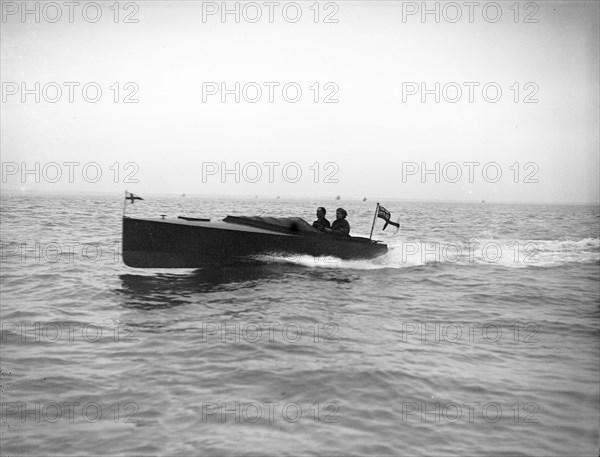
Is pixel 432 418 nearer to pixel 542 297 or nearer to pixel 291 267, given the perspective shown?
pixel 542 297

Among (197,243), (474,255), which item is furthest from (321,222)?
(474,255)

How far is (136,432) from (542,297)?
1023cm

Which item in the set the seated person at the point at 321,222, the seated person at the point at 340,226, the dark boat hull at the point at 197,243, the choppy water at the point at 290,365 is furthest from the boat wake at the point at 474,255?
the choppy water at the point at 290,365

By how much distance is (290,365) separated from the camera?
627 cm

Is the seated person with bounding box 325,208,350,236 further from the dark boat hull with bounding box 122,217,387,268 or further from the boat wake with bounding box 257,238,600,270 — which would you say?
the dark boat hull with bounding box 122,217,387,268

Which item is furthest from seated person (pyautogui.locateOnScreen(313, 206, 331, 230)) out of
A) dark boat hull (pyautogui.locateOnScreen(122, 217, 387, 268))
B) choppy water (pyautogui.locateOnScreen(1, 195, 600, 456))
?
choppy water (pyautogui.locateOnScreen(1, 195, 600, 456))

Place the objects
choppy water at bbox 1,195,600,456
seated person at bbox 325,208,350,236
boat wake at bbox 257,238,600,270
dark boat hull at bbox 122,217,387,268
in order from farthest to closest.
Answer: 1. boat wake at bbox 257,238,600,270
2. seated person at bbox 325,208,350,236
3. dark boat hull at bbox 122,217,387,268
4. choppy water at bbox 1,195,600,456

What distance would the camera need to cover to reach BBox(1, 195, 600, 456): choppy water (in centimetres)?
446

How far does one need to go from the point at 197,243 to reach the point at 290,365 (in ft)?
23.3

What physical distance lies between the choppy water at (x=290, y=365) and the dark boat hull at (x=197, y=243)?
1.56 ft

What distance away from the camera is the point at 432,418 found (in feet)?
16.1

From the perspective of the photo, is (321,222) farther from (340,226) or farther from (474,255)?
(474,255)

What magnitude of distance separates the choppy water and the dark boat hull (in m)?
0.47

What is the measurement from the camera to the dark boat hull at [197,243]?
1253 cm
